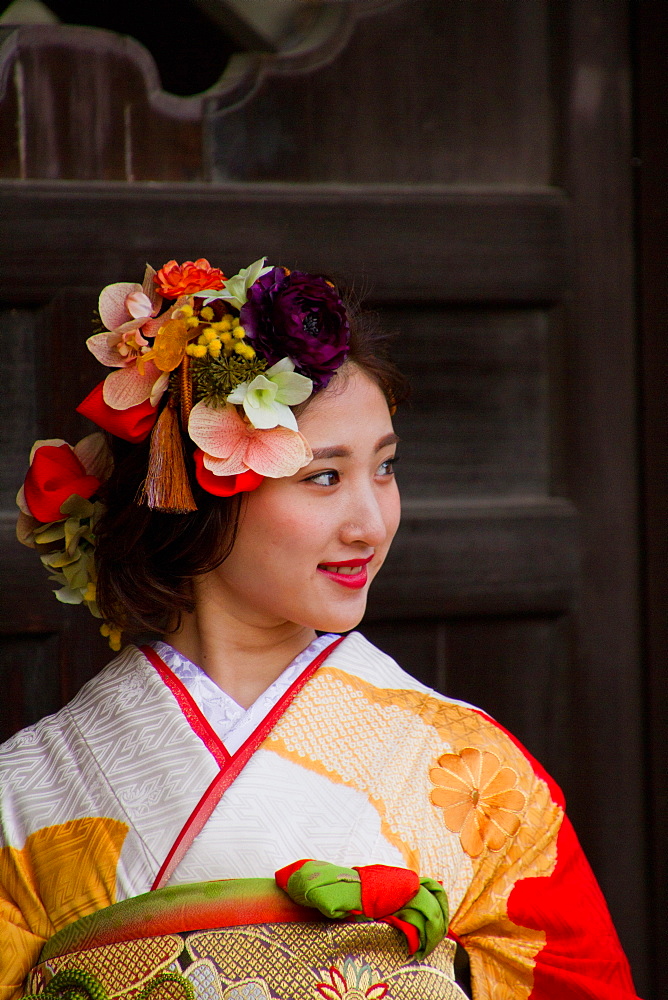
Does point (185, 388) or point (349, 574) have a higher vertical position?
point (185, 388)

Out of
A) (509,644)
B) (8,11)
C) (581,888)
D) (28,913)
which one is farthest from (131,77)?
(581,888)

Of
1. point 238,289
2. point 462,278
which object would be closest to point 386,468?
point 238,289

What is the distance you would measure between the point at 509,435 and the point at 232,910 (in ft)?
3.30

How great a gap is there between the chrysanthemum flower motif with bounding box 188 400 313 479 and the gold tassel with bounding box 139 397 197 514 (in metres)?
0.04

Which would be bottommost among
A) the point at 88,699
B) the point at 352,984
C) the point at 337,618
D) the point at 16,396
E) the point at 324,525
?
the point at 352,984

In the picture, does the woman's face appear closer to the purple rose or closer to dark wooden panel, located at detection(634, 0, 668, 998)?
the purple rose

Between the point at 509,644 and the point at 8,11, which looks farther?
the point at 509,644

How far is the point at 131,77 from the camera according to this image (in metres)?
1.76

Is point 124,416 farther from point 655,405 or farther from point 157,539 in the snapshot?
point 655,405

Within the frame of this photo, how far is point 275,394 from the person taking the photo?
1.23m

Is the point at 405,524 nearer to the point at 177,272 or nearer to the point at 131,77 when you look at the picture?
the point at 177,272

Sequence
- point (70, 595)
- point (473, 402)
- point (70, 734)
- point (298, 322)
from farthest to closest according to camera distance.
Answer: point (473, 402), point (70, 595), point (70, 734), point (298, 322)

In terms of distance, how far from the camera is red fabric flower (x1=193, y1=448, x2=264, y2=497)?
123cm

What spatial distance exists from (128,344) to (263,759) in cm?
51
